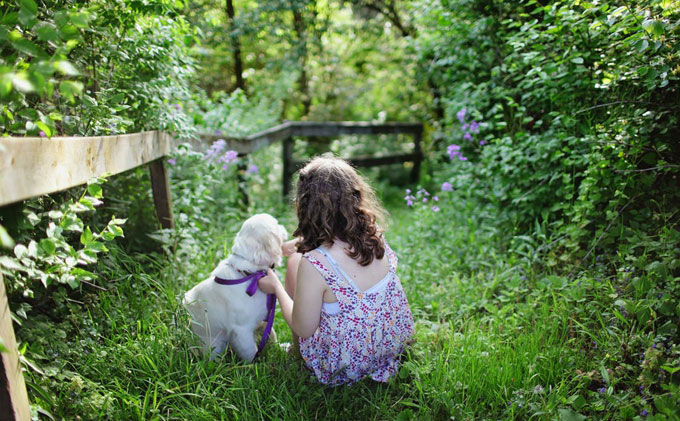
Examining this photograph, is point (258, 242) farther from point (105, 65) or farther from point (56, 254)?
point (105, 65)

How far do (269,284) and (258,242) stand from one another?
218 mm

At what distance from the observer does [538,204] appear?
353 centimetres

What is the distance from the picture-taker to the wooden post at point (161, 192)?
117 inches

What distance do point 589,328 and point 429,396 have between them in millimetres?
996

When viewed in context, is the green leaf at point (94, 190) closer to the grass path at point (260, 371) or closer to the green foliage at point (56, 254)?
the green foliage at point (56, 254)

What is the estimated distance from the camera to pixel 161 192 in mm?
2998

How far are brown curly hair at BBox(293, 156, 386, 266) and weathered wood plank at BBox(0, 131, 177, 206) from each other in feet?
2.74

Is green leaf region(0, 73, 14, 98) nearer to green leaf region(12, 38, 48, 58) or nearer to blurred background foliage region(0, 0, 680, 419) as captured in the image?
blurred background foliage region(0, 0, 680, 419)

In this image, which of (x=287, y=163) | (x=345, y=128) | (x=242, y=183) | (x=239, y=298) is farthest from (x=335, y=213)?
(x=345, y=128)

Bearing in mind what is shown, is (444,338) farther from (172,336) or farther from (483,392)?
(172,336)

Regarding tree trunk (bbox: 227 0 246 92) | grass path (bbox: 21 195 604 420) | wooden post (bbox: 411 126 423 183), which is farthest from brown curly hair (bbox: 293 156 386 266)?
wooden post (bbox: 411 126 423 183)

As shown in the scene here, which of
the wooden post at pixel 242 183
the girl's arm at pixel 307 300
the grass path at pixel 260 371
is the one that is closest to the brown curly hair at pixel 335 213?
the girl's arm at pixel 307 300

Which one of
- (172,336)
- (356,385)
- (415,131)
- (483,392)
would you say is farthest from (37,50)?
(415,131)

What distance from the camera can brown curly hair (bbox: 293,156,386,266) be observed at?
211 cm
